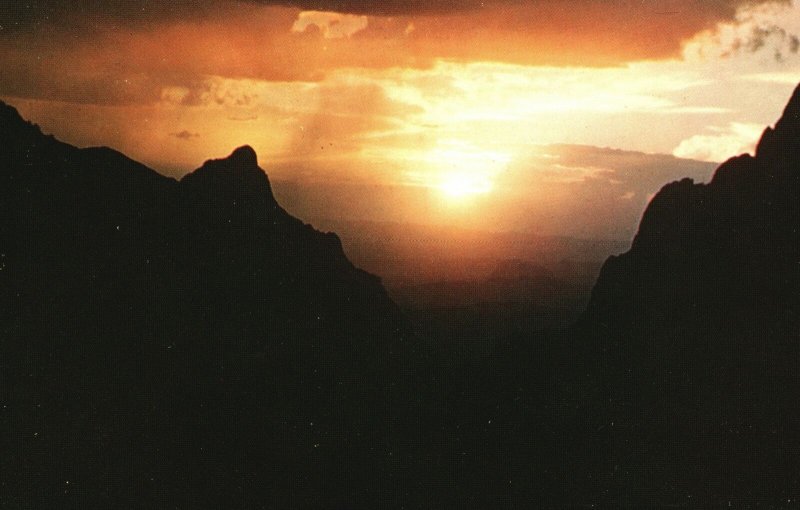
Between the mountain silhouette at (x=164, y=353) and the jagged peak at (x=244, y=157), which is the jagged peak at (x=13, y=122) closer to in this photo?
the mountain silhouette at (x=164, y=353)

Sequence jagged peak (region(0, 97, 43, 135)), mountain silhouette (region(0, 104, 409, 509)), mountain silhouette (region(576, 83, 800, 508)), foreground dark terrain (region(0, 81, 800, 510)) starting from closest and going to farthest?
mountain silhouette (region(576, 83, 800, 508)), foreground dark terrain (region(0, 81, 800, 510)), mountain silhouette (region(0, 104, 409, 509)), jagged peak (region(0, 97, 43, 135))

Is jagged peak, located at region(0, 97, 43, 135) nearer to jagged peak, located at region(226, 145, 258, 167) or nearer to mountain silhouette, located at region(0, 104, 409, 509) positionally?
mountain silhouette, located at region(0, 104, 409, 509)

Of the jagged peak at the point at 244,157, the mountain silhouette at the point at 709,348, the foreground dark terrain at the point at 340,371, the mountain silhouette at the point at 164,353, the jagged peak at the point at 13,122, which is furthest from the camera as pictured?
the jagged peak at the point at 244,157

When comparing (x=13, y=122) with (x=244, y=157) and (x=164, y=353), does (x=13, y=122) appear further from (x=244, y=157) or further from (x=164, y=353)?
(x=244, y=157)

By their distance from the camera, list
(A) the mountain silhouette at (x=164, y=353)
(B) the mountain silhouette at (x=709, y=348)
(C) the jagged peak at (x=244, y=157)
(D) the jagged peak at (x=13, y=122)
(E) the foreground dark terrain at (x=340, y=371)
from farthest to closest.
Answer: (C) the jagged peak at (x=244, y=157) → (D) the jagged peak at (x=13, y=122) → (A) the mountain silhouette at (x=164, y=353) → (E) the foreground dark terrain at (x=340, y=371) → (B) the mountain silhouette at (x=709, y=348)

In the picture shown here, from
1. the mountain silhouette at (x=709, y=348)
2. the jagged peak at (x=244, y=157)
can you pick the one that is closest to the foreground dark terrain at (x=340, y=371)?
the mountain silhouette at (x=709, y=348)

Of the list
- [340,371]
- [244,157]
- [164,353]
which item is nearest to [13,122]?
[164,353]

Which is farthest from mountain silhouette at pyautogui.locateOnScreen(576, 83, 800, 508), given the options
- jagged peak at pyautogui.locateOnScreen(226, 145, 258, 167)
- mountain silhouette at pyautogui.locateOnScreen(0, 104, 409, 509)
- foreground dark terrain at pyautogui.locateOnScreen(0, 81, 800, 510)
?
jagged peak at pyautogui.locateOnScreen(226, 145, 258, 167)
